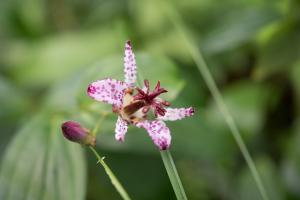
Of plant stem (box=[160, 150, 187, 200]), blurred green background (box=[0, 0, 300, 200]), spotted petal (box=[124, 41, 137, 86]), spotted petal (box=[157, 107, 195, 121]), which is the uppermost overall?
blurred green background (box=[0, 0, 300, 200])

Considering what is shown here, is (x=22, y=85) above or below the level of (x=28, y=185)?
above

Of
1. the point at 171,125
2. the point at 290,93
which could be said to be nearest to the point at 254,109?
the point at 290,93

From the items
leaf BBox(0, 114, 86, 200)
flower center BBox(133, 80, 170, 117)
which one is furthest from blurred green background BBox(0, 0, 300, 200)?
flower center BBox(133, 80, 170, 117)

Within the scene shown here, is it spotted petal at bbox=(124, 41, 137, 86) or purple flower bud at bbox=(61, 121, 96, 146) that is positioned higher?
spotted petal at bbox=(124, 41, 137, 86)

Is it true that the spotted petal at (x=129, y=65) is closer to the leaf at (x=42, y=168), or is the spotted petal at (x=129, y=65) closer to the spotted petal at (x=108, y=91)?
the spotted petal at (x=108, y=91)

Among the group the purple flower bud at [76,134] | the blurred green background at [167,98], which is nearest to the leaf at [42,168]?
the blurred green background at [167,98]

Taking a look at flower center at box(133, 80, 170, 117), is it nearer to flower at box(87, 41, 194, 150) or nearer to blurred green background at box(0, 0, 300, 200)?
flower at box(87, 41, 194, 150)

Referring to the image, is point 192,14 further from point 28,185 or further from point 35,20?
point 28,185

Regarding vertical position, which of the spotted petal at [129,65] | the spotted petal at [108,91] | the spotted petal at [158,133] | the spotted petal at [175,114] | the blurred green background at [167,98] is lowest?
the spotted petal at [158,133]
